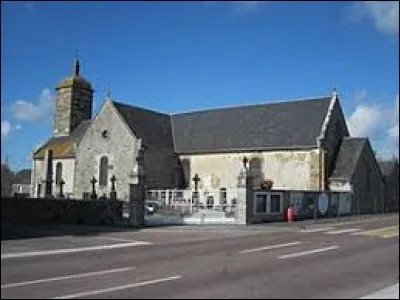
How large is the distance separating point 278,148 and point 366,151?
27.0 ft

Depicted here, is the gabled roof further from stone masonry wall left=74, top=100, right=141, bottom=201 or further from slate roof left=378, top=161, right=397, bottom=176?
slate roof left=378, top=161, right=397, bottom=176

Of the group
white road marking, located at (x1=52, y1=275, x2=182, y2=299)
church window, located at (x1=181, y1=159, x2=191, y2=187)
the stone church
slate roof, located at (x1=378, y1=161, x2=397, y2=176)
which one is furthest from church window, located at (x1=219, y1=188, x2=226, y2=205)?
slate roof, located at (x1=378, y1=161, x2=397, y2=176)

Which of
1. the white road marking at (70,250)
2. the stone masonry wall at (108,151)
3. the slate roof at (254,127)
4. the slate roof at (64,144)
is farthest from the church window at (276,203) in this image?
the slate roof at (64,144)

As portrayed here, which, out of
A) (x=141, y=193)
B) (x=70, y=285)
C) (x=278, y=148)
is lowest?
(x=70, y=285)

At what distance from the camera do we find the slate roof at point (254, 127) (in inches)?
1951

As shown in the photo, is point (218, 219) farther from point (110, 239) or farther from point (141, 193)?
point (110, 239)

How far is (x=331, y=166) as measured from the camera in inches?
1937

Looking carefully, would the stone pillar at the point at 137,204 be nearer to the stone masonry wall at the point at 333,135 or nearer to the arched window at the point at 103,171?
the arched window at the point at 103,171

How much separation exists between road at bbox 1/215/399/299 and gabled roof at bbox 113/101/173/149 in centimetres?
2911

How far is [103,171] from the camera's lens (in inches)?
2019

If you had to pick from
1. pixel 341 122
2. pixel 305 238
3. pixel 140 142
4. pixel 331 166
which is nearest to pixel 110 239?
pixel 305 238

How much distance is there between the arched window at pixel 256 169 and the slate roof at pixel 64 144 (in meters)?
16.6

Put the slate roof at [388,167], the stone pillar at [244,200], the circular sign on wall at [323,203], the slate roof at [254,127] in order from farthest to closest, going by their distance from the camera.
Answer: the slate roof at [388,167] → the slate roof at [254,127] → the circular sign on wall at [323,203] → the stone pillar at [244,200]

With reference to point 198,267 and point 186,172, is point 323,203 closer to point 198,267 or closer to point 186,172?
point 186,172
